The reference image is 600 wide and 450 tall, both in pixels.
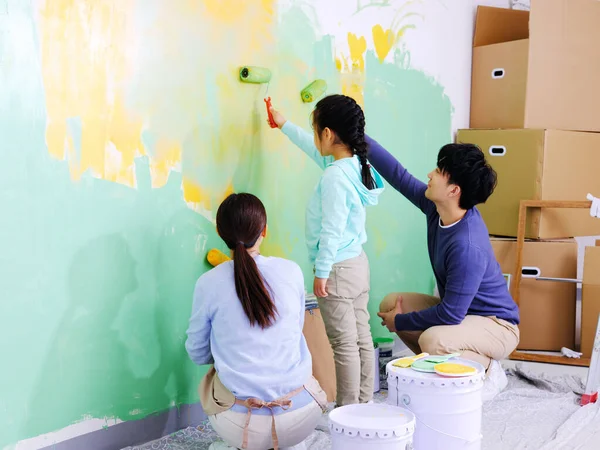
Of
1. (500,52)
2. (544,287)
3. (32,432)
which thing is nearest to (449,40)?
(500,52)

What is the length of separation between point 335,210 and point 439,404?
632mm

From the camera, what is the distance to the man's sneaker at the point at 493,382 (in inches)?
95.3

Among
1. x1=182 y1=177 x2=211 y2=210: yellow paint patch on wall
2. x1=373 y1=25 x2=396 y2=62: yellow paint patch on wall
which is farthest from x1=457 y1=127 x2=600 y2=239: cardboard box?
x1=182 y1=177 x2=211 y2=210: yellow paint patch on wall

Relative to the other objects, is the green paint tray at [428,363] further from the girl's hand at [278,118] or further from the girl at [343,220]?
the girl's hand at [278,118]

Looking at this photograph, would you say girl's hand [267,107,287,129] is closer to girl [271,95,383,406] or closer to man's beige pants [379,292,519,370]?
girl [271,95,383,406]

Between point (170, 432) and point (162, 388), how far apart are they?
5.8 inches

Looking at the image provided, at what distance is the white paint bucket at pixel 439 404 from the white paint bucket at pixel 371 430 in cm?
15

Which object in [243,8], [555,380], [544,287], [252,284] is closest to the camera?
[252,284]

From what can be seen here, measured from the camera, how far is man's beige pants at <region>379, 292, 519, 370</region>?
2.29 meters

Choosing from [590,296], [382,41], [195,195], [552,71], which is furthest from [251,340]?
[552,71]

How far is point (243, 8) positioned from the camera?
218 cm

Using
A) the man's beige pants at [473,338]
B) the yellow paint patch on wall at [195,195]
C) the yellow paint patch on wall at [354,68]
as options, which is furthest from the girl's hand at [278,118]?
the man's beige pants at [473,338]

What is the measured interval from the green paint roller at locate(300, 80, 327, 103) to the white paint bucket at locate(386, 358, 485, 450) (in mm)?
1049

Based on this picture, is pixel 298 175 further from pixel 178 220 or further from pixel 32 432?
pixel 32 432
